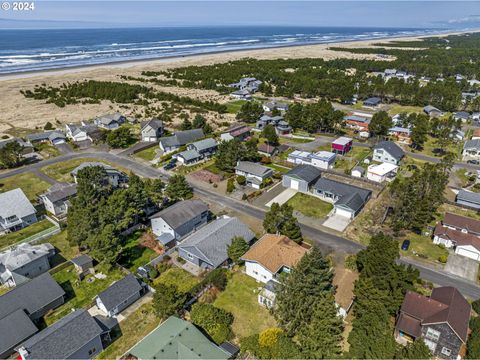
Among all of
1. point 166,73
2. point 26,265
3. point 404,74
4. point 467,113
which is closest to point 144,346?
point 26,265

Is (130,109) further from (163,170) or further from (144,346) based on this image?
(144,346)

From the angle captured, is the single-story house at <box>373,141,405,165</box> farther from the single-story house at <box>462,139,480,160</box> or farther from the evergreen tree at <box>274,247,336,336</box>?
the evergreen tree at <box>274,247,336,336</box>

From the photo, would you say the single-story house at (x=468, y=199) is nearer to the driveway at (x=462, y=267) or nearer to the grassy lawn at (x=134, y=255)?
the driveway at (x=462, y=267)

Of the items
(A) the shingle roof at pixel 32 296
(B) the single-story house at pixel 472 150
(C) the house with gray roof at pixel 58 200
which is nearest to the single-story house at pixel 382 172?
(B) the single-story house at pixel 472 150

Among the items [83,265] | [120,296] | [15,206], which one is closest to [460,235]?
[120,296]

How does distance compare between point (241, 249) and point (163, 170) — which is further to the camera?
point (163, 170)
